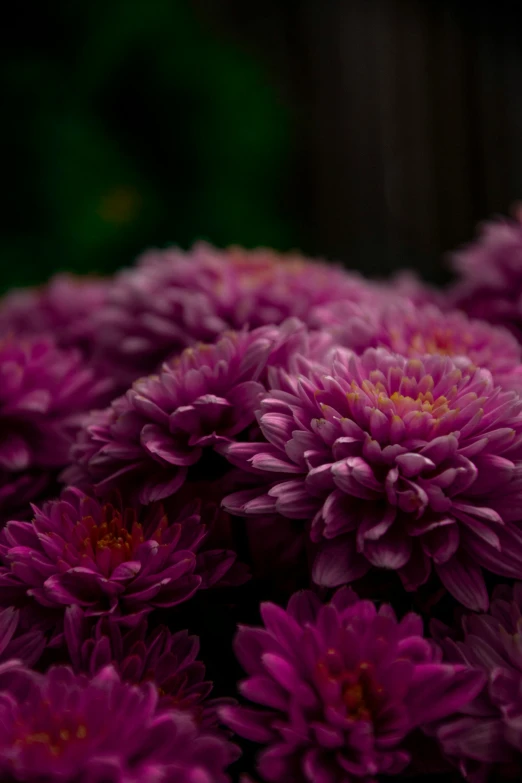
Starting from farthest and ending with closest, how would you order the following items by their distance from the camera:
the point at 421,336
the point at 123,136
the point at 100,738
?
1. the point at 123,136
2. the point at 421,336
3. the point at 100,738

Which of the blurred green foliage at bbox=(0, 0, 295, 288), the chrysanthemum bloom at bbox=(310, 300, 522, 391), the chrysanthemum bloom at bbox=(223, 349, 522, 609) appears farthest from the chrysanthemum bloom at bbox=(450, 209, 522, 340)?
the blurred green foliage at bbox=(0, 0, 295, 288)

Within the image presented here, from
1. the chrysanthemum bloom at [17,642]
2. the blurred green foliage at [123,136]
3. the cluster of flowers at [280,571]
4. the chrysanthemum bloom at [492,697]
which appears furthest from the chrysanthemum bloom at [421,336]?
the blurred green foliage at [123,136]

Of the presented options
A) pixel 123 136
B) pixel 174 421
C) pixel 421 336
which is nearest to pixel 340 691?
pixel 174 421

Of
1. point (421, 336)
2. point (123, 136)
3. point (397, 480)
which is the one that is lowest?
point (397, 480)

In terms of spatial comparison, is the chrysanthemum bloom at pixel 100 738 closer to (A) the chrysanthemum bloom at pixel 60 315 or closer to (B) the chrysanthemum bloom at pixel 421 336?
(B) the chrysanthemum bloom at pixel 421 336

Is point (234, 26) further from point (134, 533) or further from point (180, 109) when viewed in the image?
point (134, 533)

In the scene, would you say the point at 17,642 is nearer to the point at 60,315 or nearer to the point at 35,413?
the point at 35,413

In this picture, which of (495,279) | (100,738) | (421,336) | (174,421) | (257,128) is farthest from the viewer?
(257,128)
